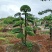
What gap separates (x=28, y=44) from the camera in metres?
23.5

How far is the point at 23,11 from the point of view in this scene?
23.2 meters

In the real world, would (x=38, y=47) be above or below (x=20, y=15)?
below

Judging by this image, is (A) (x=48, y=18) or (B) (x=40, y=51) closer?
(B) (x=40, y=51)

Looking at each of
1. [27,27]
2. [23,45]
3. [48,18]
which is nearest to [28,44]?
[23,45]

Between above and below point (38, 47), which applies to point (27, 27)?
above

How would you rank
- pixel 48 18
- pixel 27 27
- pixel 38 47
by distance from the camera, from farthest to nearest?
pixel 48 18, pixel 38 47, pixel 27 27

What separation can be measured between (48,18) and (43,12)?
4.51 m

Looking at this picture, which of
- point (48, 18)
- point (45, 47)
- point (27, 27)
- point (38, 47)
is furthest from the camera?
point (48, 18)

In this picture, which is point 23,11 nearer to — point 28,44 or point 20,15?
point 20,15

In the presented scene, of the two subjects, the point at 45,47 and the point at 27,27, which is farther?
the point at 45,47

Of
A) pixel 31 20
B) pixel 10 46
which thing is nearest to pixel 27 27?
pixel 31 20

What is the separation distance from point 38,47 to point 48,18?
5.33 metres

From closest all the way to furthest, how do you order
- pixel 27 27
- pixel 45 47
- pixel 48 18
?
pixel 27 27 < pixel 45 47 < pixel 48 18

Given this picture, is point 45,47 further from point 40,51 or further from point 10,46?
point 10,46
